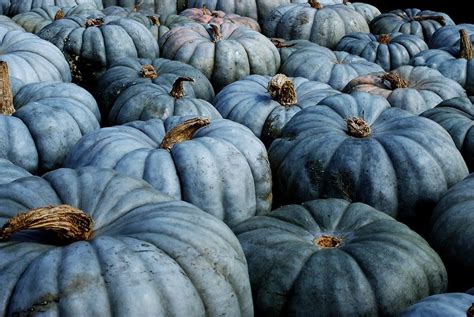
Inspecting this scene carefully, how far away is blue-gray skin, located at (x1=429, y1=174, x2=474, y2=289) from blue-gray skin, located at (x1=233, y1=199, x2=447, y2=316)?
0.20 meters

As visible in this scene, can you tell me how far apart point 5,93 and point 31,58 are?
A: 127 cm

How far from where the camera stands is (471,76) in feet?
22.4

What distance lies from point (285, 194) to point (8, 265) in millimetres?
2408

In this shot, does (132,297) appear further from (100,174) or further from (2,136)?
(2,136)

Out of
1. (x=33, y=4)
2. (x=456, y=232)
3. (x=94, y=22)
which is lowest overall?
(x=33, y=4)

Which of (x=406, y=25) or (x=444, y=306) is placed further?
(x=406, y=25)

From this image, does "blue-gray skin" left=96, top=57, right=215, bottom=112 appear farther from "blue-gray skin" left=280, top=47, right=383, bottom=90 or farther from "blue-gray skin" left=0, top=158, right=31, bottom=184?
"blue-gray skin" left=0, top=158, right=31, bottom=184

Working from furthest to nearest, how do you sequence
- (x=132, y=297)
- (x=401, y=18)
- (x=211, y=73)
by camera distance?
(x=401, y=18)
(x=211, y=73)
(x=132, y=297)

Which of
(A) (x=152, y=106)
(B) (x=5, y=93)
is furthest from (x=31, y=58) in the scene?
(A) (x=152, y=106)

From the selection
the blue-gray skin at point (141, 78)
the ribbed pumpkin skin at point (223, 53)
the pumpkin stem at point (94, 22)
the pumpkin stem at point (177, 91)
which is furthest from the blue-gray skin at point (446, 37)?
the pumpkin stem at point (94, 22)

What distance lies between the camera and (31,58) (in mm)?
5797

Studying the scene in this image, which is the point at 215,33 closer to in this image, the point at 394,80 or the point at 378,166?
the point at 394,80

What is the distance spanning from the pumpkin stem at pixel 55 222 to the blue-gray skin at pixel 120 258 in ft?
0.19

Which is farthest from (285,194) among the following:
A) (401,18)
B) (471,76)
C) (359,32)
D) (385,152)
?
(401,18)
